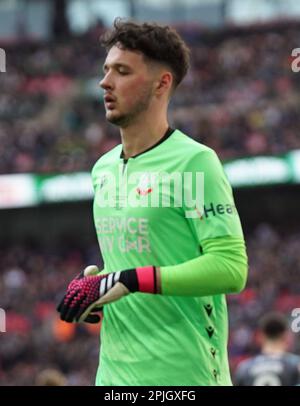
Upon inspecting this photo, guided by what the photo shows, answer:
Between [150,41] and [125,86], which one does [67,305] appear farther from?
[150,41]

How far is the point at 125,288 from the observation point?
3.98m

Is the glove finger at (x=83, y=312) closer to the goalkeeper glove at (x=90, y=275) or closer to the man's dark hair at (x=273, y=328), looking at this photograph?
the goalkeeper glove at (x=90, y=275)

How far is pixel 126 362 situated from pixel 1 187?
25.5 m

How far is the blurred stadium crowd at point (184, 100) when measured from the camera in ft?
92.7

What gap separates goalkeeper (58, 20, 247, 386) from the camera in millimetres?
4027

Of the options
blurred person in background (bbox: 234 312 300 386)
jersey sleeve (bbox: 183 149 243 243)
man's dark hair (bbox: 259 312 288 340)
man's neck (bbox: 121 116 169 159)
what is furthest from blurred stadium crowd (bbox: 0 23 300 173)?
jersey sleeve (bbox: 183 149 243 243)

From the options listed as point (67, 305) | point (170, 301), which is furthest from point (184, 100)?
point (67, 305)

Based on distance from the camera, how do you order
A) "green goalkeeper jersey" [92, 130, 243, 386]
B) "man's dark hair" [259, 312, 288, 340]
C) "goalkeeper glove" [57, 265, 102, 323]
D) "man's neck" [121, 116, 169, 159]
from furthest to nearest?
1. "man's dark hair" [259, 312, 288, 340]
2. "man's neck" [121, 116, 169, 159]
3. "goalkeeper glove" [57, 265, 102, 323]
4. "green goalkeeper jersey" [92, 130, 243, 386]

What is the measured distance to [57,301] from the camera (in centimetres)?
2406

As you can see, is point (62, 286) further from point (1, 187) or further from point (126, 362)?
point (126, 362)

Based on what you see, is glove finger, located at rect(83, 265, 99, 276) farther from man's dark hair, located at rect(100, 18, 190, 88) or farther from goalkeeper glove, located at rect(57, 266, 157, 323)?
man's dark hair, located at rect(100, 18, 190, 88)

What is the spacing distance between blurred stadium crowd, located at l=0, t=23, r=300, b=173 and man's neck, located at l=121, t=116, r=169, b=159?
2317cm

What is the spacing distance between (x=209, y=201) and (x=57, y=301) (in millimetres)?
20191

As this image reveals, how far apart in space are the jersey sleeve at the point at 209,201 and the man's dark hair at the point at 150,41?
1.44 ft
